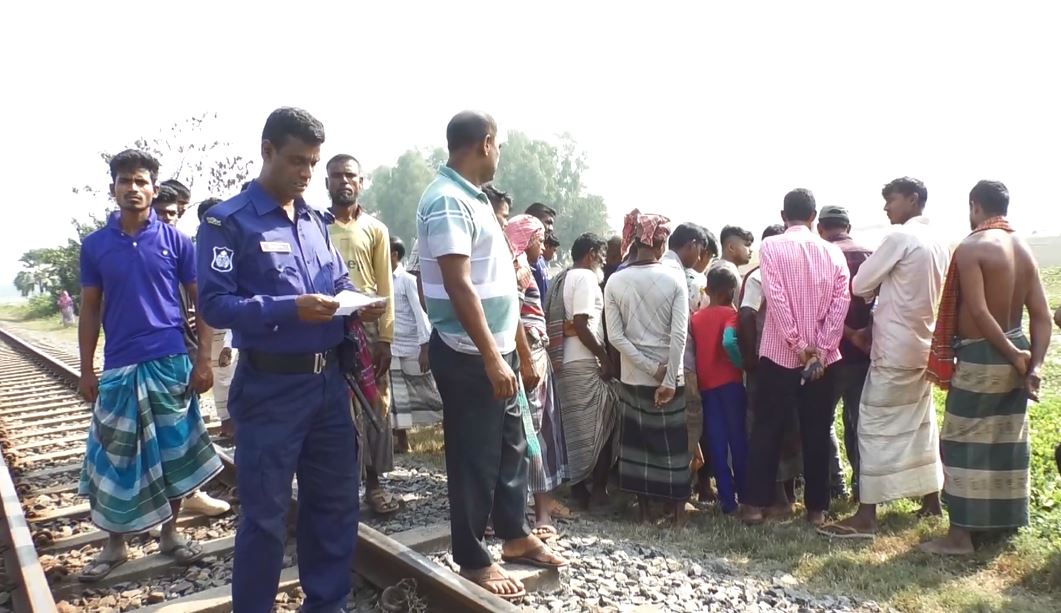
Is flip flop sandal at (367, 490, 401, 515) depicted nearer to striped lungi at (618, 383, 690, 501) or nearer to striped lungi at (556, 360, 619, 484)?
striped lungi at (556, 360, 619, 484)

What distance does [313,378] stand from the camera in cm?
283

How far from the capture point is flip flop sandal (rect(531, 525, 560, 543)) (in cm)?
406

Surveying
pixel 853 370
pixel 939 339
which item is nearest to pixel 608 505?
pixel 853 370

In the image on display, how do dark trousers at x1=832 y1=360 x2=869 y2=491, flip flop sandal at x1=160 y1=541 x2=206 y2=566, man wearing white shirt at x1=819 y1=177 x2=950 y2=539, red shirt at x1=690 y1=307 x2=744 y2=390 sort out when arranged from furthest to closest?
1. red shirt at x1=690 y1=307 x2=744 y2=390
2. dark trousers at x1=832 y1=360 x2=869 y2=491
3. man wearing white shirt at x1=819 y1=177 x2=950 y2=539
4. flip flop sandal at x1=160 y1=541 x2=206 y2=566

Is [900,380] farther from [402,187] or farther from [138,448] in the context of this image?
[402,187]

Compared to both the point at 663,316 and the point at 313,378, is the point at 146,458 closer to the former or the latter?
the point at 313,378

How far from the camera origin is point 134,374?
3703 millimetres

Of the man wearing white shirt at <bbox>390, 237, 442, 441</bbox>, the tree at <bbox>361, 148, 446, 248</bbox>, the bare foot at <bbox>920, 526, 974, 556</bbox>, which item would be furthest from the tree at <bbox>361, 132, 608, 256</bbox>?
the bare foot at <bbox>920, 526, 974, 556</bbox>

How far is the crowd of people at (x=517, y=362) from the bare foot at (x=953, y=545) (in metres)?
0.01

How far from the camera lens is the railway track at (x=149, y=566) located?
3.08 metres

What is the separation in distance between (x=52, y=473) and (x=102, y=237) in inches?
125

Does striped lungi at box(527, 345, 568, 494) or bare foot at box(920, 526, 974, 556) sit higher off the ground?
striped lungi at box(527, 345, 568, 494)

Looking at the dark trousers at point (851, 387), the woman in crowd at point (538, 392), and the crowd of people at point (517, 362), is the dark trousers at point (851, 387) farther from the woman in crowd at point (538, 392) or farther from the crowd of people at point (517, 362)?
the woman in crowd at point (538, 392)

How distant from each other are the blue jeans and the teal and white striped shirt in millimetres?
2266
